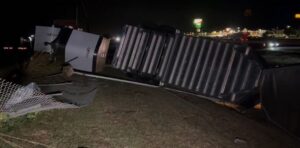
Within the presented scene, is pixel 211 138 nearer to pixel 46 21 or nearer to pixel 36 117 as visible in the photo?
pixel 36 117

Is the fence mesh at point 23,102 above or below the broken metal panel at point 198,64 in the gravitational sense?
below

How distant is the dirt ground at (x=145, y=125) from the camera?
17.9 ft

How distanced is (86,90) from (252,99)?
4.91m

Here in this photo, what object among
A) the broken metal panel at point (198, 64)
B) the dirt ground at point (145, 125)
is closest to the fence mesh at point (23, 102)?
the dirt ground at point (145, 125)

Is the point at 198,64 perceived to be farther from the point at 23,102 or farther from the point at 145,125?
the point at 23,102

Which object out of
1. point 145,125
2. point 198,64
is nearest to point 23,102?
point 145,125

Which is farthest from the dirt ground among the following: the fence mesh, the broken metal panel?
the broken metal panel

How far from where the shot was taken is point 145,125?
650 cm

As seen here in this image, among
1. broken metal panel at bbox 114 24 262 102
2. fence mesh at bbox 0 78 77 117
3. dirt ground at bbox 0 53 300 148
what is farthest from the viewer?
broken metal panel at bbox 114 24 262 102

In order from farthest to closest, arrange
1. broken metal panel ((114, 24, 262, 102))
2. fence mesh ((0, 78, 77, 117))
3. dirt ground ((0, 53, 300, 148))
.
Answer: broken metal panel ((114, 24, 262, 102)) → fence mesh ((0, 78, 77, 117)) → dirt ground ((0, 53, 300, 148))

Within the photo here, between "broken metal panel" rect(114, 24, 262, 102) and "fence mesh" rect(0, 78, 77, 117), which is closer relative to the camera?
"fence mesh" rect(0, 78, 77, 117)

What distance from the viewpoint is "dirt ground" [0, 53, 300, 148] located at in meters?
5.46

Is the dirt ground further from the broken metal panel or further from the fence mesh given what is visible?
the broken metal panel

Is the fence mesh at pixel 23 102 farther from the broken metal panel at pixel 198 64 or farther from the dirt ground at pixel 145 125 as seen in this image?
the broken metal panel at pixel 198 64
